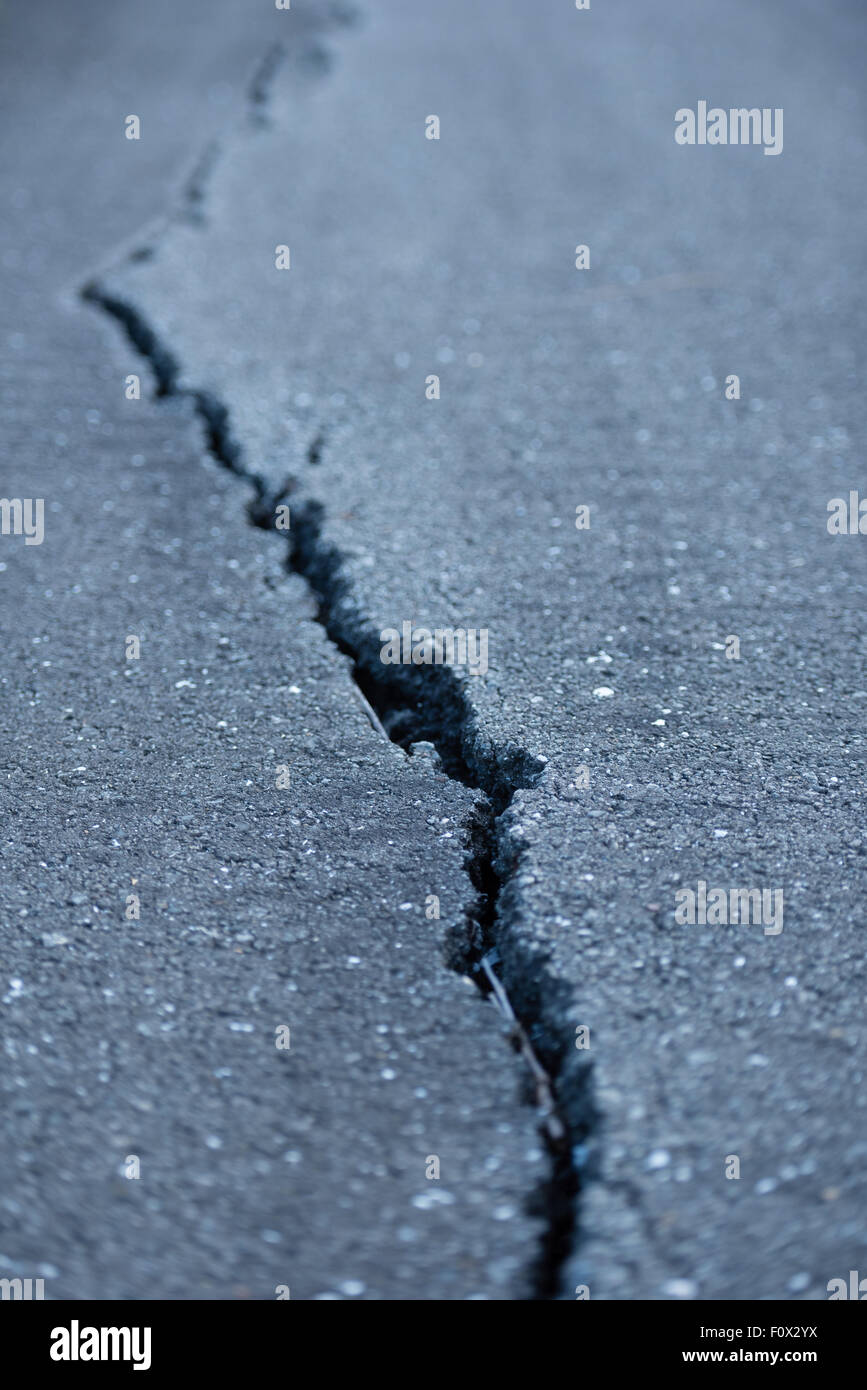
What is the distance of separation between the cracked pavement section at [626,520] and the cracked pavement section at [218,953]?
187mm

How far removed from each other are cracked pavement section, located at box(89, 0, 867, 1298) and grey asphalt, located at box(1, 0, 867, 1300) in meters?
0.01

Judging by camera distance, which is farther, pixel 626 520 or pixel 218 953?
pixel 626 520

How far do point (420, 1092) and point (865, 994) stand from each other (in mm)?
817

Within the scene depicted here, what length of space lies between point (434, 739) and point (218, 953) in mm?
880

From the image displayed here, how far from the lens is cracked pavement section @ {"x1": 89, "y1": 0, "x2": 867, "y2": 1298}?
182cm

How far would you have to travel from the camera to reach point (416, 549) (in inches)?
137

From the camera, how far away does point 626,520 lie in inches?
145

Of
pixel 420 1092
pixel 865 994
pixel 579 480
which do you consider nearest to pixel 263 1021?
pixel 420 1092
